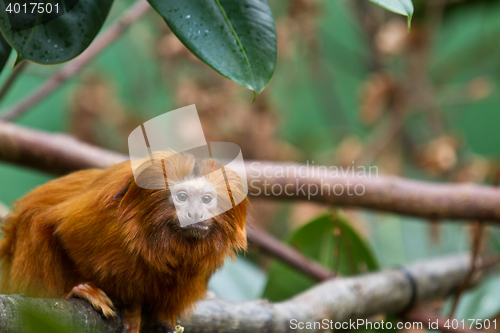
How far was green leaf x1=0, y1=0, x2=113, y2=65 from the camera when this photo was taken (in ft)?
2.35

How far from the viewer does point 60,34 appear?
0.76 m

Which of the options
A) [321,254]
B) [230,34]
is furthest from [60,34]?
[321,254]

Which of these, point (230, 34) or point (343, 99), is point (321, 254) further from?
point (343, 99)

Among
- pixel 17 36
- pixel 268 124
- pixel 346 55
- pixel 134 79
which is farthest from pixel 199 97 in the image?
pixel 346 55

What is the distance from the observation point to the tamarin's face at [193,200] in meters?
0.86

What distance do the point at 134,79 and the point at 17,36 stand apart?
3486 mm

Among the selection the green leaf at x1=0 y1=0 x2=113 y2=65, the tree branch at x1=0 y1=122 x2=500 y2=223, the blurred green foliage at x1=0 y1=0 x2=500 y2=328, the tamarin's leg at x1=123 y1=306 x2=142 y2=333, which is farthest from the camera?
the blurred green foliage at x1=0 y1=0 x2=500 y2=328

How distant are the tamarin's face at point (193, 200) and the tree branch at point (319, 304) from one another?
0.89 feet

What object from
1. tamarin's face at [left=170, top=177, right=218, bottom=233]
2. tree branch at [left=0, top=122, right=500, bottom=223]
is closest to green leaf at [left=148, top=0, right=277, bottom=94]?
tamarin's face at [left=170, top=177, right=218, bottom=233]

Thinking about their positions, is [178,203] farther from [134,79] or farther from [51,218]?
[134,79]

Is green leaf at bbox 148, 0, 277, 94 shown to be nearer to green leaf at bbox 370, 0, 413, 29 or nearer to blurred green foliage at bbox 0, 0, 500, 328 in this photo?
green leaf at bbox 370, 0, 413, 29

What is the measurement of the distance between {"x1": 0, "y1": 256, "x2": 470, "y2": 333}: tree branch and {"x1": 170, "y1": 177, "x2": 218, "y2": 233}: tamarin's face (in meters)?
0.27

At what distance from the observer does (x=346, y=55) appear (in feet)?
15.4

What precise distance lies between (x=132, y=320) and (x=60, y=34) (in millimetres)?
624
